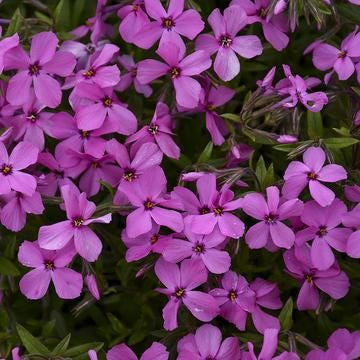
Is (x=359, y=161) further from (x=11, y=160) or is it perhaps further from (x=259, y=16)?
(x=11, y=160)

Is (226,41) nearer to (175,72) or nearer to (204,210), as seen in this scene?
(175,72)

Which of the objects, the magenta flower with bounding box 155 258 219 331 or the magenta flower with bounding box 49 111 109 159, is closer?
the magenta flower with bounding box 155 258 219 331

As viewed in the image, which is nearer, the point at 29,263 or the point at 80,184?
the point at 29,263

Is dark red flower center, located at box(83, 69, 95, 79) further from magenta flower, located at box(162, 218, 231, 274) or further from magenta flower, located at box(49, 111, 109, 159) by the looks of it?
magenta flower, located at box(162, 218, 231, 274)

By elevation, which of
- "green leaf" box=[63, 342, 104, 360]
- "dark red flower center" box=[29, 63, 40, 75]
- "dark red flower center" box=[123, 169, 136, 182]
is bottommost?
"green leaf" box=[63, 342, 104, 360]

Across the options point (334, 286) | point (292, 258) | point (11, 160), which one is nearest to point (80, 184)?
point (11, 160)

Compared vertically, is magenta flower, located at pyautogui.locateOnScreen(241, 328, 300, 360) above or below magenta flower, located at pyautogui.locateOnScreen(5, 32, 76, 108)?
below

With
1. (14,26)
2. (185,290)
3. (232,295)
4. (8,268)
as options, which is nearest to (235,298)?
(232,295)

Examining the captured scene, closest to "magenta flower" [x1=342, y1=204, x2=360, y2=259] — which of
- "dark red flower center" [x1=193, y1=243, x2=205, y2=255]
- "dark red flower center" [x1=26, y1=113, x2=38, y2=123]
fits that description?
"dark red flower center" [x1=193, y1=243, x2=205, y2=255]
